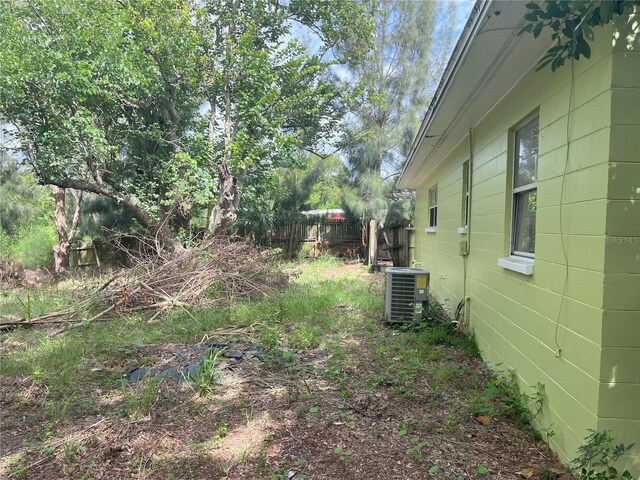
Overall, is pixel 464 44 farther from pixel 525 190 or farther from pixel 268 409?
pixel 268 409

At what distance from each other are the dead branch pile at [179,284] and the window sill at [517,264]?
457 centimetres

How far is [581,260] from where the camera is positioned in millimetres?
2291

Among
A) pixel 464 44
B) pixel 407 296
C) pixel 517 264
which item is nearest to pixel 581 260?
pixel 517 264

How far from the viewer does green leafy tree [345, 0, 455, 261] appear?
1346cm

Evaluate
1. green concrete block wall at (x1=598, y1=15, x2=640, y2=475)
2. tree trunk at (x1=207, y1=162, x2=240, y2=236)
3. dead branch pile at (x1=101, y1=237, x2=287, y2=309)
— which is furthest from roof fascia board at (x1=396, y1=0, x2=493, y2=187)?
tree trunk at (x1=207, y1=162, x2=240, y2=236)

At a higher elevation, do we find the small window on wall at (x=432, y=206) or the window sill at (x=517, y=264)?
the small window on wall at (x=432, y=206)

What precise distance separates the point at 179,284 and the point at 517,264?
5.32 meters

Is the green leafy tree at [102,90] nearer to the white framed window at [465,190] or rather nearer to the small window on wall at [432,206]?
the white framed window at [465,190]

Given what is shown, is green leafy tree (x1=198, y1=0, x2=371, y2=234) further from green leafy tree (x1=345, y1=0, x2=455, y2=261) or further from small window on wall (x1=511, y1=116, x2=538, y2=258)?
small window on wall (x1=511, y1=116, x2=538, y2=258)

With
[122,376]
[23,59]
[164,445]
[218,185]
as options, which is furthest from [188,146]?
[164,445]

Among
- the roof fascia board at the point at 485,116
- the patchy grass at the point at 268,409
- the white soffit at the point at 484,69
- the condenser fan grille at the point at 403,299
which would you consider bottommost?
the patchy grass at the point at 268,409

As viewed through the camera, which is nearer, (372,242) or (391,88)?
(372,242)

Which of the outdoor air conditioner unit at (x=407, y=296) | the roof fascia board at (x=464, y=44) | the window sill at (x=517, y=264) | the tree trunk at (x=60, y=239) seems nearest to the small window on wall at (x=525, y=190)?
the window sill at (x=517, y=264)

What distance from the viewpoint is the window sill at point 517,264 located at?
3045mm
